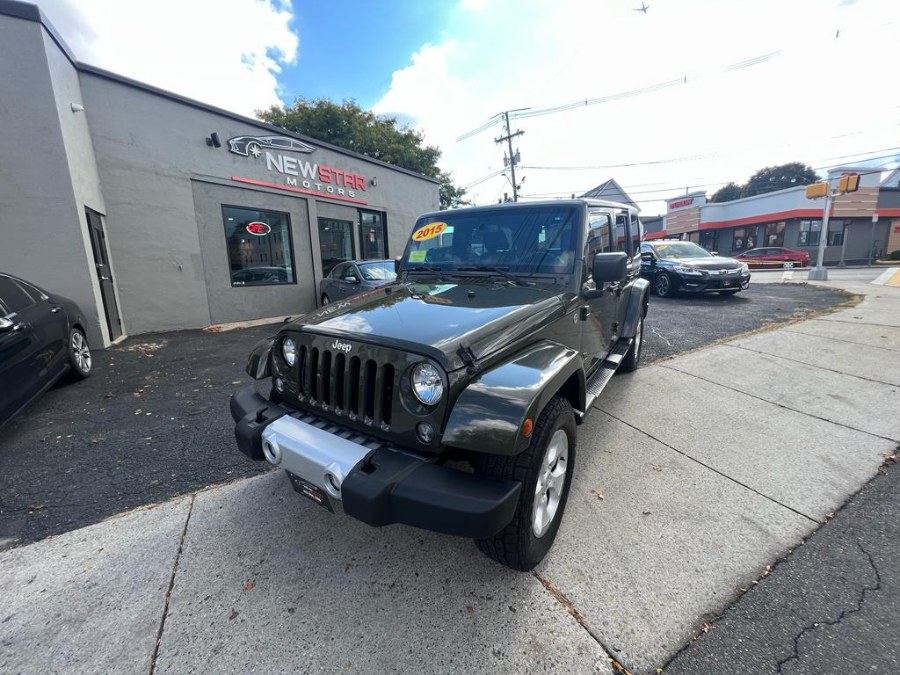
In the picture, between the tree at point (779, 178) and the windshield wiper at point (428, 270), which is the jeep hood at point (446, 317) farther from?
the tree at point (779, 178)

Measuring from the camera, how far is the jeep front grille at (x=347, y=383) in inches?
74.8

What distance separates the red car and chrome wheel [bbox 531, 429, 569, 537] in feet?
91.9

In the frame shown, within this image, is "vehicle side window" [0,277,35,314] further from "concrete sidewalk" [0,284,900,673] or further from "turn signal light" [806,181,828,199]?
"turn signal light" [806,181,828,199]

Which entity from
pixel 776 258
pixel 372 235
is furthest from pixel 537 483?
pixel 776 258

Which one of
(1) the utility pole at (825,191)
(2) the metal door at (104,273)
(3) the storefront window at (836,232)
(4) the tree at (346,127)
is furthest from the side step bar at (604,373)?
(3) the storefront window at (836,232)

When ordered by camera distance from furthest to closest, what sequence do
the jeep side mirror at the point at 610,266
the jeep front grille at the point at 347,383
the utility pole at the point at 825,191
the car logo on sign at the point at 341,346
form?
1. the utility pole at the point at 825,191
2. the jeep side mirror at the point at 610,266
3. the car logo on sign at the point at 341,346
4. the jeep front grille at the point at 347,383

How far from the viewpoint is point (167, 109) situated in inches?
307

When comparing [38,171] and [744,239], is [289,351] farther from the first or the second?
[744,239]

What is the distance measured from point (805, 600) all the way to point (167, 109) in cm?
1083

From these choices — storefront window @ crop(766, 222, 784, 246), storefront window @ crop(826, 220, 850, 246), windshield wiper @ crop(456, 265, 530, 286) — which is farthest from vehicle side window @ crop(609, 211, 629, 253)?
storefront window @ crop(826, 220, 850, 246)

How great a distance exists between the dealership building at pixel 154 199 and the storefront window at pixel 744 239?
3141 cm

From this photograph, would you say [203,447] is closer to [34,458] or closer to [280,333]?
[34,458]

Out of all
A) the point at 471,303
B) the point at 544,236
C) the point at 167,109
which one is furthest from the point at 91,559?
the point at 167,109

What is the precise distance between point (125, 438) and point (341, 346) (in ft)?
9.18
